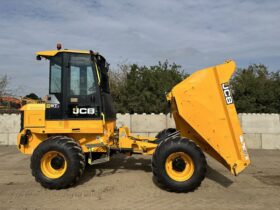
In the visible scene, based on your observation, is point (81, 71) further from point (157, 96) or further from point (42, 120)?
point (157, 96)

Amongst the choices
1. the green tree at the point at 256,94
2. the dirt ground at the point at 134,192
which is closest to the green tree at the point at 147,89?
the green tree at the point at 256,94

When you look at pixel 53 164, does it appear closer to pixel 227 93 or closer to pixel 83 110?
pixel 83 110

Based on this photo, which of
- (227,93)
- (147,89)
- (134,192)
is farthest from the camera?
(147,89)

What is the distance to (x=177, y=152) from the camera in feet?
21.3

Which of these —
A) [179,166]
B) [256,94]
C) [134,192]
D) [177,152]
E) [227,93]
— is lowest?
[134,192]

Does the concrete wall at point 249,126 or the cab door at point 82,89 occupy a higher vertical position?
the cab door at point 82,89

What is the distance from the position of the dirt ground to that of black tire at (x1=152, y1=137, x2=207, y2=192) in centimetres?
16

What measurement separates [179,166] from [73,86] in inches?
116

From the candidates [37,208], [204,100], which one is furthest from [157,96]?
[37,208]

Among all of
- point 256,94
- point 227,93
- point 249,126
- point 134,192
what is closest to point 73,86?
point 134,192

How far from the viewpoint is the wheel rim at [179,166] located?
6.50 metres

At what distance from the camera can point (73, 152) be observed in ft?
21.7

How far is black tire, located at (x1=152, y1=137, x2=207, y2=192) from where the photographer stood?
6.36 meters

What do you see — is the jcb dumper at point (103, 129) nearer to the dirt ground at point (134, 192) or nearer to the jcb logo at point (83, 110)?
the jcb logo at point (83, 110)
